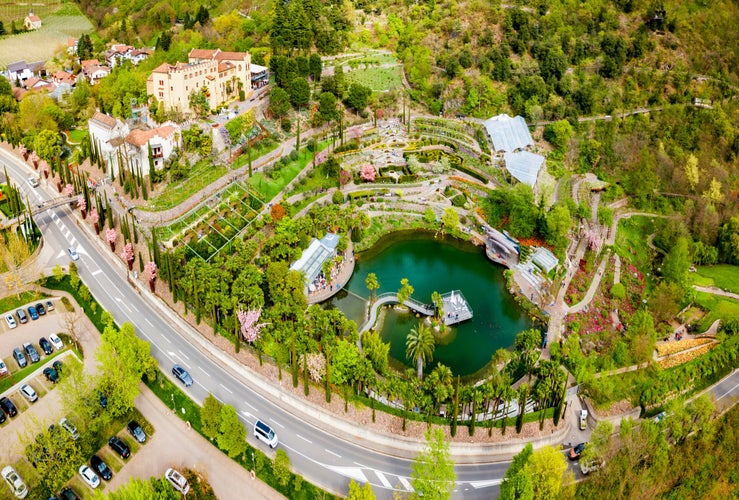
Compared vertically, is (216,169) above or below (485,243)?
above

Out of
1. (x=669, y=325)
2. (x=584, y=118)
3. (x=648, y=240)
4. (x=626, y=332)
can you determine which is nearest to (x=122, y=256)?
(x=626, y=332)

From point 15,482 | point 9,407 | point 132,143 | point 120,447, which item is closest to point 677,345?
point 120,447

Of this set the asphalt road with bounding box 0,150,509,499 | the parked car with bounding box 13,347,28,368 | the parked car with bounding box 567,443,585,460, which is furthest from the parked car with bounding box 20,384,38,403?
the parked car with bounding box 567,443,585,460

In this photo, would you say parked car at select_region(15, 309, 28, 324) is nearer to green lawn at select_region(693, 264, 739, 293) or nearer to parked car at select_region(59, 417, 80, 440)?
parked car at select_region(59, 417, 80, 440)

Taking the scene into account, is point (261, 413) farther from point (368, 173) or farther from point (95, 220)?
point (368, 173)

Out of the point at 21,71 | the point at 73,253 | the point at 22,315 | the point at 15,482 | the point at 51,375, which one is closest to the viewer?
the point at 15,482

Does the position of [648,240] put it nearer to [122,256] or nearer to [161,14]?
[122,256]
